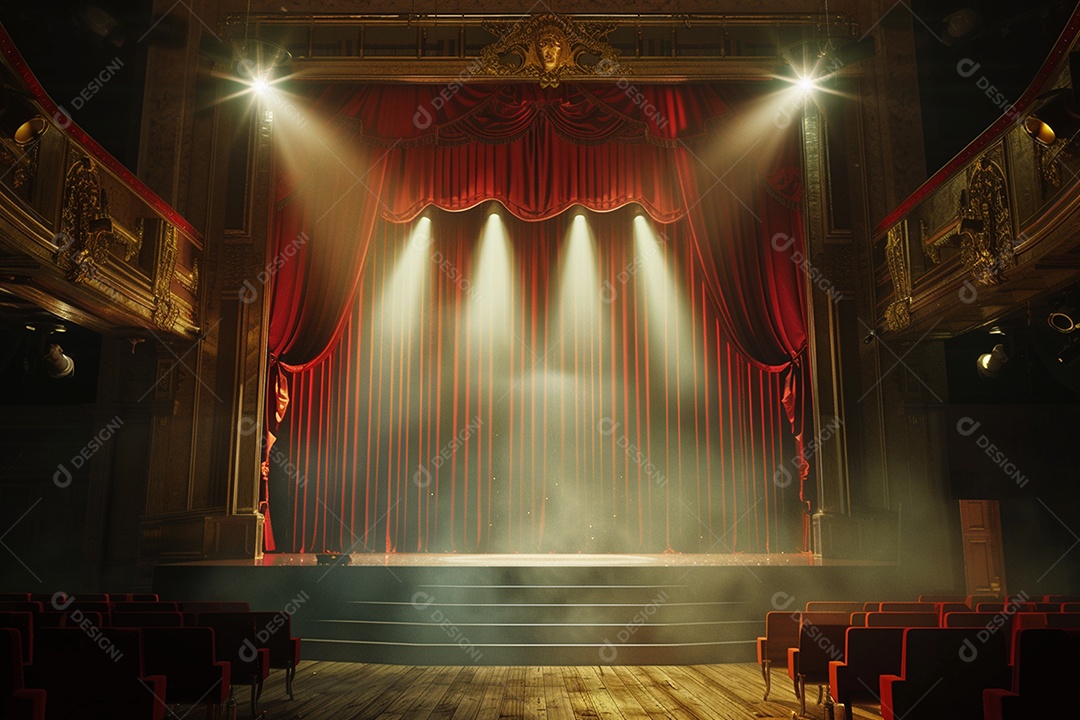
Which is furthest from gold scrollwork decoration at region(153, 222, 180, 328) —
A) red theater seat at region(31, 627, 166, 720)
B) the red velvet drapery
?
red theater seat at region(31, 627, 166, 720)

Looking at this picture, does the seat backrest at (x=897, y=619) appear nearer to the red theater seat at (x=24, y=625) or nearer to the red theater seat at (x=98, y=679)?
the red theater seat at (x=98, y=679)

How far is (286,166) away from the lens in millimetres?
10148

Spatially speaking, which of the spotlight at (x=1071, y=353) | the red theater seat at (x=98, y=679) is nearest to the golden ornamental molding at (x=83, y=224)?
the red theater seat at (x=98, y=679)

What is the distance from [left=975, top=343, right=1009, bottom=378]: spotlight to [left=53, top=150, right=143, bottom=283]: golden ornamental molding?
8.03m

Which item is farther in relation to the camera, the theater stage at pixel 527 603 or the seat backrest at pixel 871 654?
the theater stage at pixel 527 603

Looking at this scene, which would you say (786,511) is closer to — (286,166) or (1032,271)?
(1032,271)

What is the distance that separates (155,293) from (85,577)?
307cm

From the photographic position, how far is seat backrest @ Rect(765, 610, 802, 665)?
17.0ft

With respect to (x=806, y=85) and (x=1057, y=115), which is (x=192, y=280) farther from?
(x=1057, y=115)

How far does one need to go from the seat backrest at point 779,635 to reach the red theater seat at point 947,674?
5.95 ft

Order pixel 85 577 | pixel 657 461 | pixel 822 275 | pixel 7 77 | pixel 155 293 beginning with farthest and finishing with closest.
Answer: pixel 657 461 → pixel 822 275 → pixel 85 577 → pixel 155 293 → pixel 7 77

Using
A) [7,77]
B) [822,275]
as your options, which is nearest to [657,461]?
[822,275]

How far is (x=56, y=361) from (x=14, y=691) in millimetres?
6871

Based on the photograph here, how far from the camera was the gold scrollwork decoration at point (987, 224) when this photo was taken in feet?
21.1
